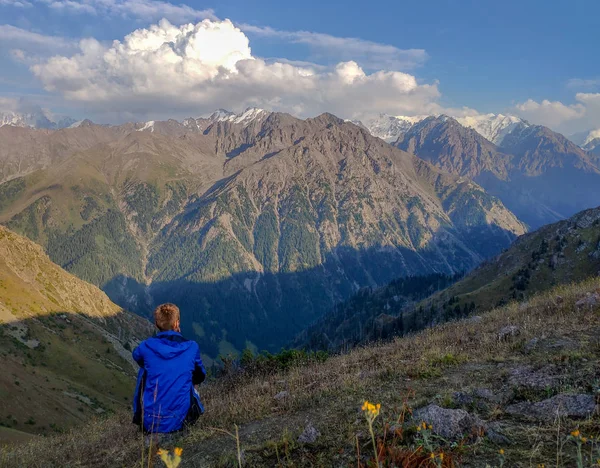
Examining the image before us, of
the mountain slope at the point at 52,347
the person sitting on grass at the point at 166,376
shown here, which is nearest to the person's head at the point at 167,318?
the person sitting on grass at the point at 166,376

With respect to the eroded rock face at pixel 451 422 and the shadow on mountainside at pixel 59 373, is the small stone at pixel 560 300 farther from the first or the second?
the shadow on mountainside at pixel 59 373

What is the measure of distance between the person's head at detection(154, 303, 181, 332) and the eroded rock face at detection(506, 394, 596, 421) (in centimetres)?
723

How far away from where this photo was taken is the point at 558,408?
23.6ft

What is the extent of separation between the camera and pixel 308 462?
687 centimetres

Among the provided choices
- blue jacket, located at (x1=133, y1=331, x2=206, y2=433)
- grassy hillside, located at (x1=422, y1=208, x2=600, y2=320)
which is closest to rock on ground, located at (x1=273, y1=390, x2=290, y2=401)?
blue jacket, located at (x1=133, y1=331, x2=206, y2=433)

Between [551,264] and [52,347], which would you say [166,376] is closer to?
[52,347]

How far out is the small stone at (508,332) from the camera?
44.2 feet

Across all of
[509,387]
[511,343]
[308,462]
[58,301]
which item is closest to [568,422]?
[509,387]

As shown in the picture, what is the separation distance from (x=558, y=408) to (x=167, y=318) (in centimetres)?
807

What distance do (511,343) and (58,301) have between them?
142334mm

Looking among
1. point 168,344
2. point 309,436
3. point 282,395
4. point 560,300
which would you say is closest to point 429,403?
point 309,436

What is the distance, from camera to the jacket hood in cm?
909

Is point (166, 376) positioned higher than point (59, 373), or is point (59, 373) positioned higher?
point (166, 376)

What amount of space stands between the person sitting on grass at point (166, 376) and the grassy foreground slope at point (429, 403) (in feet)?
2.33
